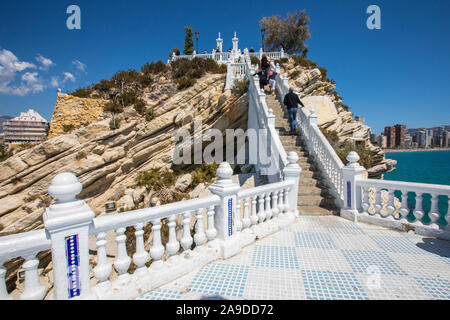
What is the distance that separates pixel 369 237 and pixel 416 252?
646 mm

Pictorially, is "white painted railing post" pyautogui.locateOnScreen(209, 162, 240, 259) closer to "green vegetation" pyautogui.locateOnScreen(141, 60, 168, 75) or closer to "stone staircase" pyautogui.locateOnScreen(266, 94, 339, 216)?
"stone staircase" pyautogui.locateOnScreen(266, 94, 339, 216)

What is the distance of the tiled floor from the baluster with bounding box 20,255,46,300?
91 cm

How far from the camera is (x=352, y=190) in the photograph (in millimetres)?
4496

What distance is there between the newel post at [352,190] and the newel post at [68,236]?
4.76 metres

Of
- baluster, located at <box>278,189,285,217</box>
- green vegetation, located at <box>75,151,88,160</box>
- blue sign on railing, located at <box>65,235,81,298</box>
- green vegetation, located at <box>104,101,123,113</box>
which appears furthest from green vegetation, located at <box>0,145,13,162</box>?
baluster, located at <box>278,189,285,217</box>

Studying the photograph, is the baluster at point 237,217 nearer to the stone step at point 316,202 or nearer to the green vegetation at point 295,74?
the stone step at point 316,202

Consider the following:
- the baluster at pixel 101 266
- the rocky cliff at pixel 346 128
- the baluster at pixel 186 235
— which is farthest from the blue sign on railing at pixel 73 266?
the rocky cliff at pixel 346 128

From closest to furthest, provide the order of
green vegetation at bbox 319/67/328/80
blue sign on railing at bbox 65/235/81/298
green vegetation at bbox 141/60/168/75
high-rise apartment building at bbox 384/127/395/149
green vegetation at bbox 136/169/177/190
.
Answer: blue sign on railing at bbox 65/235/81/298 < green vegetation at bbox 136/169/177/190 < green vegetation at bbox 141/60/168/75 < green vegetation at bbox 319/67/328/80 < high-rise apartment building at bbox 384/127/395/149

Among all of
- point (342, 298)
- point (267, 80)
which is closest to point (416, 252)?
point (342, 298)

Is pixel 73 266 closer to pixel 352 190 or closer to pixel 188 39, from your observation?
pixel 352 190

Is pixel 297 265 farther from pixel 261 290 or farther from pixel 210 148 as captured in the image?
pixel 210 148

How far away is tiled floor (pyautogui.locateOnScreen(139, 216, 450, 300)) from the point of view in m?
2.23
